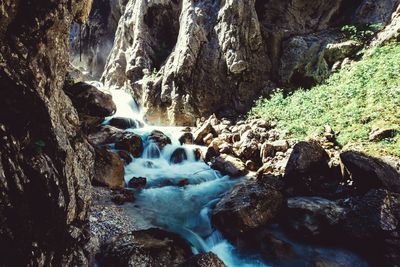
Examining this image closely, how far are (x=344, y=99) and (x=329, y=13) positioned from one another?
9397mm

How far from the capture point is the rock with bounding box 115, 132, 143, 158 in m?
16.5

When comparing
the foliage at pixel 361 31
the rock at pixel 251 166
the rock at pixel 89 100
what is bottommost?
the rock at pixel 251 166

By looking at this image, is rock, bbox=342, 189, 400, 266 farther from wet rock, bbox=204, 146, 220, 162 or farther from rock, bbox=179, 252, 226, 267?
wet rock, bbox=204, 146, 220, 162

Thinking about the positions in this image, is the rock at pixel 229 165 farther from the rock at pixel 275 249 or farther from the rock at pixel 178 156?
the rock at pixel 275 249

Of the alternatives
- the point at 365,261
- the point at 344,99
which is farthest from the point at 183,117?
the point at 365,261

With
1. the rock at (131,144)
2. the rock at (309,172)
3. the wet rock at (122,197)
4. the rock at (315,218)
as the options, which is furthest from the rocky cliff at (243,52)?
the rock at (315,218)

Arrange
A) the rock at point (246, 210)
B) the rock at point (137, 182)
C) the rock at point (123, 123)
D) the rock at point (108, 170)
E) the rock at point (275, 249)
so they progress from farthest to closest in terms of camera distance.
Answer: the rock at point (123, 123)
the rock at point (137, 182)
the rock at point (108, 170)
the rock at point (246, 210)
the rock at point (275, 249)

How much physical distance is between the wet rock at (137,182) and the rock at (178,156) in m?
3.24

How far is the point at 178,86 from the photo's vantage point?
22.8 metres

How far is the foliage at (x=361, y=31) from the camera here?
20.5 m

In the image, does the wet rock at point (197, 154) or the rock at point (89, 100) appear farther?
the rock at point (89, 100)

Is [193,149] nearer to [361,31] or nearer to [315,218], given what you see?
[315,218]

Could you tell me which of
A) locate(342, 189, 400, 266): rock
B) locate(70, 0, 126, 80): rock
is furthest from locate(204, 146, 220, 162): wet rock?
locate(70, 0, 126, 80): rock

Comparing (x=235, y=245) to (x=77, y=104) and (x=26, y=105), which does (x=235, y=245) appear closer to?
(x=26, y=105)
